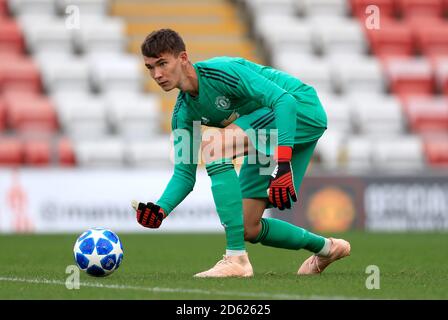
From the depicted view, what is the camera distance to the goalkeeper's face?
6.27m

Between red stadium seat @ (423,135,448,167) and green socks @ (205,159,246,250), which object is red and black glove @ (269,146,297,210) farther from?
red stadium seat @ (423,135,448,167)

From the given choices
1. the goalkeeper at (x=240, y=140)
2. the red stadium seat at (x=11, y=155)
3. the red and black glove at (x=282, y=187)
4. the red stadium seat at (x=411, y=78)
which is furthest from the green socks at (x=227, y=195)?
the red stadium seat at (x=411, y=78)

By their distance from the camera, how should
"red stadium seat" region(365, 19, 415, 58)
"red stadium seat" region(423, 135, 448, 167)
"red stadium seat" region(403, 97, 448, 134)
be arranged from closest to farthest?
"red stadium seat" region(423, 135, 448, 167) < "red stadium seat" region(403, 97, 448, 134) < "red stadium seat" region(365, 19, 415, 58)

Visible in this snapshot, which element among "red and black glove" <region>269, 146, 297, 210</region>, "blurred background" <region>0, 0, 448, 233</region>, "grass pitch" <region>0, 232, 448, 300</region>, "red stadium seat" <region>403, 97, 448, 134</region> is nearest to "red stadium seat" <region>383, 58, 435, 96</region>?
"blurred background" <region>0, 0, 448, 233</region>

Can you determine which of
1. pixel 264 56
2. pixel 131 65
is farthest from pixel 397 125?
pixel 131 65

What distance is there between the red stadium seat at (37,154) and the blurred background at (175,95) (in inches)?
0.6

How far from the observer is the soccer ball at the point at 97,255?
6.38 meters

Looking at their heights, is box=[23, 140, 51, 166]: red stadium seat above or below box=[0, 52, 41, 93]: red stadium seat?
below

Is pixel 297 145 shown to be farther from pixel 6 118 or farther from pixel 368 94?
pixel 368 94

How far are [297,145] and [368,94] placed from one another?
11273 mm

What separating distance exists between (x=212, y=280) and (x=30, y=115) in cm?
1023

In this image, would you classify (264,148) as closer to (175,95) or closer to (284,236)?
(284,236)

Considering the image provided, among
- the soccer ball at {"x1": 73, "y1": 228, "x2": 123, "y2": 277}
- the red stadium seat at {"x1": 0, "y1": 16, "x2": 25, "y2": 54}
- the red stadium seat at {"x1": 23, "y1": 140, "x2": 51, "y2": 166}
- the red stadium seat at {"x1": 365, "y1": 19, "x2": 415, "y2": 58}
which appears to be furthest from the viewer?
the red stadium seat at {"x1": 365, "y1": 19, "x2": 415, "y2": 58}

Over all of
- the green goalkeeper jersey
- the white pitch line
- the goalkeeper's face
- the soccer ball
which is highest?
the goalkeeper's face
